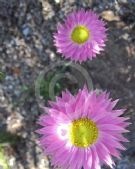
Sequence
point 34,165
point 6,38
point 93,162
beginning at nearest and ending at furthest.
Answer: point 93,162, point 34,165, point 6,38

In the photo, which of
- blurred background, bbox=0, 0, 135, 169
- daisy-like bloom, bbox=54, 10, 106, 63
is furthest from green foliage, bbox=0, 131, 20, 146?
daisy-like bloom, bbox=54, 10, 106, 63

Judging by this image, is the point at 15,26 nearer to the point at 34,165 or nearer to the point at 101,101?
the point at 34,165

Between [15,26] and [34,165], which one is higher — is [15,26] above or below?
above

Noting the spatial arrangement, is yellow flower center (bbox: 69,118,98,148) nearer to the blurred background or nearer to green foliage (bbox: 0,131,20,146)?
the blurred background

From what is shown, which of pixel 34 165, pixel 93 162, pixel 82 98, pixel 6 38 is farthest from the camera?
pixel 6 38

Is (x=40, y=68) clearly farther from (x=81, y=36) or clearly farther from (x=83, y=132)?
(x=83, y=132)

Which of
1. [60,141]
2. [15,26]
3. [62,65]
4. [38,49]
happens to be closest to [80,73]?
[62,65]

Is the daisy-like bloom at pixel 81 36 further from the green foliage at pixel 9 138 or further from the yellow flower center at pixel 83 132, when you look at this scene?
the green foliage at pixel 9 138

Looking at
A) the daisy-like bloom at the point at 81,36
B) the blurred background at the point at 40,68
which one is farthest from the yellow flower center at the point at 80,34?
the blurred background at the point at 40,68

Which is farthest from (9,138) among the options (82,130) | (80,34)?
(82,130)
